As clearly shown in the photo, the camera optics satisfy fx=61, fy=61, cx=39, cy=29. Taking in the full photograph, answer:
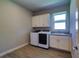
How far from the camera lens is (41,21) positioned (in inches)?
154

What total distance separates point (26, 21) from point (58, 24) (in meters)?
2.08

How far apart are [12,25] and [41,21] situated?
5.74 ft

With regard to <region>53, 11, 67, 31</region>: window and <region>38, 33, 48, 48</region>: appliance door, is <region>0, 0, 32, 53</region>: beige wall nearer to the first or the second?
<region>38, 33, 48, 48</region>: appliance door

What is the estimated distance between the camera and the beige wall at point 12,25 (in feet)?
8.88

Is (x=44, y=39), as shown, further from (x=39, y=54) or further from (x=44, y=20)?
(x=44, y=20)

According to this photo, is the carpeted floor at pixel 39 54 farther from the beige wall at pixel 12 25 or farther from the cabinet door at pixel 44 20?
the cabinet door at pixel 44 20

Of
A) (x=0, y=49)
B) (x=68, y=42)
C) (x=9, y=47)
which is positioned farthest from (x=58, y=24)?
(x=0, y=49)

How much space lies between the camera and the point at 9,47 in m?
2.95

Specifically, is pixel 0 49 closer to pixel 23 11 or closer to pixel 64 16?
pixel 23 11

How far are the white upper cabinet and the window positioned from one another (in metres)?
0.50

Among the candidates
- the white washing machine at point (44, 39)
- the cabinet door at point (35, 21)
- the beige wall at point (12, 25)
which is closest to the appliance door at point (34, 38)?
the white washing machine at point (44, 39)

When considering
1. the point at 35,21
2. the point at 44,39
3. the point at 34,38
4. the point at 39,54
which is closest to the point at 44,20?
the point at 35,21

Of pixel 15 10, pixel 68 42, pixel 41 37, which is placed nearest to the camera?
pixel 68 42

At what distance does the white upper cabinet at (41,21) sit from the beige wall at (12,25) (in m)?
0.43
